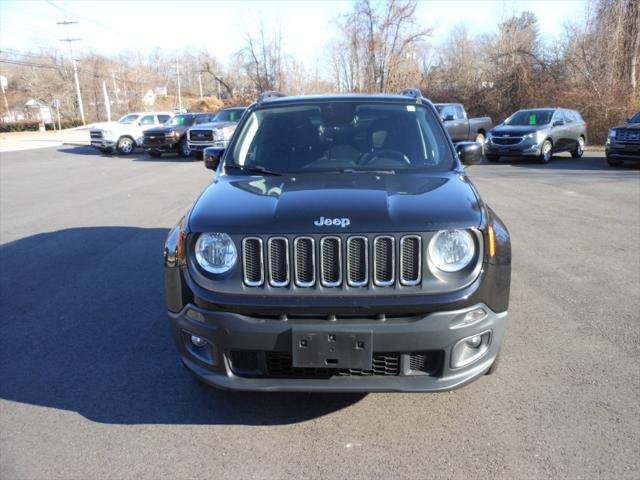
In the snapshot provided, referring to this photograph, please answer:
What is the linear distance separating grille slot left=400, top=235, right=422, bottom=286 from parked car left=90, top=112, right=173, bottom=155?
23.6 metres

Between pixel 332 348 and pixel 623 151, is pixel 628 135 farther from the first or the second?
pixel 332 348

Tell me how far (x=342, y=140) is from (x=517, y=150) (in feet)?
47.0

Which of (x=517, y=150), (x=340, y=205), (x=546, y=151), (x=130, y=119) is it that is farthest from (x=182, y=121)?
(x=340, y=205)

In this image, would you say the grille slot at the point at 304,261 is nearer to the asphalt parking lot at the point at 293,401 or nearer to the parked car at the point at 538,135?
the asphalt parking lot at the point at 293,401

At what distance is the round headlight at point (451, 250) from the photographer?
9.27 ft

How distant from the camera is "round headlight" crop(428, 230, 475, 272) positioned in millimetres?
2824

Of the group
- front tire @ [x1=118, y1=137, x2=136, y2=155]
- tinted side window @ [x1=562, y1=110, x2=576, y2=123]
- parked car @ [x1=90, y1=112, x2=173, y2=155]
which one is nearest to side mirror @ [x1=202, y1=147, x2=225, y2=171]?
tinted side window @ [x1=562, y1=110, x2=576, y2=123]

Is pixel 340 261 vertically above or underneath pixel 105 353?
above

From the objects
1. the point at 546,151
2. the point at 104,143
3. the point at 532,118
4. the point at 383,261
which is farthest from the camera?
the point at 104,143

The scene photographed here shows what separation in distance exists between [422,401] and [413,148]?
1.90m

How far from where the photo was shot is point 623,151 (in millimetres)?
15047

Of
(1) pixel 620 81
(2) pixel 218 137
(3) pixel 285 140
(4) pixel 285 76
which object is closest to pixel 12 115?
(4) pixel 285 76

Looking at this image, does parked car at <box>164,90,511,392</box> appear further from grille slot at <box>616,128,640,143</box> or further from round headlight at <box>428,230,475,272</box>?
grille slot at <box>616,128,640,143</box>

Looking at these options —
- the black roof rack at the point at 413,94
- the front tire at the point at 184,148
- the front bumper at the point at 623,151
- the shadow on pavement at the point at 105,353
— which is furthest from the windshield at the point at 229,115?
the black roof rack at the point at 413,94
